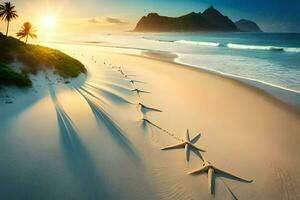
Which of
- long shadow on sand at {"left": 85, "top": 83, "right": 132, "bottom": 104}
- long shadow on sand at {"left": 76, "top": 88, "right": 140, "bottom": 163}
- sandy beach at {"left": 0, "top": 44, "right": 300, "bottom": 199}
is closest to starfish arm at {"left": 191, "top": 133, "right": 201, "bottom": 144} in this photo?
sandy beach at {"left": 0, "top": 44, "right": 300, "bottom": 199}

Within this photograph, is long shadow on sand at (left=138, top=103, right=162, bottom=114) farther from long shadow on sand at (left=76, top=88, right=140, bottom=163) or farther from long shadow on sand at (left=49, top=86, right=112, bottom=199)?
long shadow on sand at (left=49, top=86, right=112, bottom=199)

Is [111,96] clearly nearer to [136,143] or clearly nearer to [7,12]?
[136,143]

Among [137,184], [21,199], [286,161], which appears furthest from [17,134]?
[286,161]

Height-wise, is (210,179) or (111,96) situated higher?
(111,96)

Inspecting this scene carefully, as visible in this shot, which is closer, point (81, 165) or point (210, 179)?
point (210, 179)

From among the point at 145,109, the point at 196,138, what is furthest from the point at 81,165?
the point at 145,109

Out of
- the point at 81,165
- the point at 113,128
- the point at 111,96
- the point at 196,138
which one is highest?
the point at 111,96
